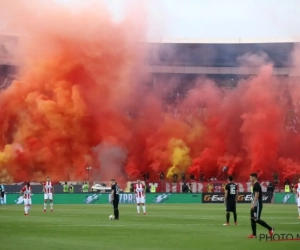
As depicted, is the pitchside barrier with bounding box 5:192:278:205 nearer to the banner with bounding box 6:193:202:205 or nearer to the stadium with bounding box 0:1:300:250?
the banner with bounding box 6:193:202:205

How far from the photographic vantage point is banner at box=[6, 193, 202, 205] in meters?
71.6

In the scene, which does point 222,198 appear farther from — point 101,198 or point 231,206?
point 231,206

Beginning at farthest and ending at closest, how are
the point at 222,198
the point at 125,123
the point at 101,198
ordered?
1. the point at 125,123
2. the point at 222,198
3. the point at 101,198

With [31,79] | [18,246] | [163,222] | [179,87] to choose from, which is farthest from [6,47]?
[18,246]

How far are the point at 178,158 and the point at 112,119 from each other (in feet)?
34.4

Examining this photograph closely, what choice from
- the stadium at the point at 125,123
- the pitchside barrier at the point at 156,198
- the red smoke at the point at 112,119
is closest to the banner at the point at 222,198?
the pitchside barrier at the point at 156,198

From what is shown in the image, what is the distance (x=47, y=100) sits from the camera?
9594 centimetres

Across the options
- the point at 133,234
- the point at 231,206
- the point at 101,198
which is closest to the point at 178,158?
the point at 101,198

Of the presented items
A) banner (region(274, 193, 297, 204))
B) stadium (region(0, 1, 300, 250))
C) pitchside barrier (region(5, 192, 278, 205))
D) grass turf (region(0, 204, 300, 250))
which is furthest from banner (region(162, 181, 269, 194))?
grass turf (region(0, 204, 300, 250))

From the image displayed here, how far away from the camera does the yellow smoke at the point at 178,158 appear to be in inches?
4063

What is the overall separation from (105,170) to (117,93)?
1237cm

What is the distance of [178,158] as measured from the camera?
103062 millimetres

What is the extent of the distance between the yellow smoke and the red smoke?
134 mm

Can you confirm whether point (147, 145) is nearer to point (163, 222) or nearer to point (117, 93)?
point (117, 93)
